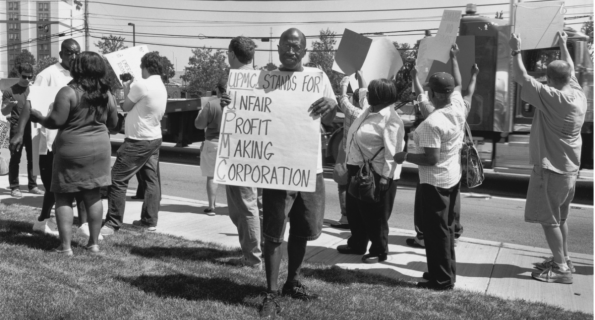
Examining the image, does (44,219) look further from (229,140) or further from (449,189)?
(449,189)

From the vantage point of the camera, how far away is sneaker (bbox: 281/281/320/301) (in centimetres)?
408

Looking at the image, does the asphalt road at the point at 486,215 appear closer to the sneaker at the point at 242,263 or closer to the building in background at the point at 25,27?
the sneaker at the point at 242,263

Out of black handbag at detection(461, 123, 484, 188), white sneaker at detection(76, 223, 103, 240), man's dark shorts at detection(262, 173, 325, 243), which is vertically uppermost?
Answer: black handbag at detection(461, 123, 484, 188)

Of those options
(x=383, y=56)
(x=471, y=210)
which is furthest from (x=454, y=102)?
(x=471, y=210)

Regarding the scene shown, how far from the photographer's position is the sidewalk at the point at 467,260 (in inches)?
186

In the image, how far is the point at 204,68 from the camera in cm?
5381

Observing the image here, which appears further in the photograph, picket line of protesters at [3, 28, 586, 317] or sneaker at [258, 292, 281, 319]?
picket line of protesters at [3, 28, 586, 317]

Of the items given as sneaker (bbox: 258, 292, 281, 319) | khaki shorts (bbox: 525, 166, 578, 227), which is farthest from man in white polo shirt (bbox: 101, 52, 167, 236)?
khaki shorts (bbox: 525, 166, 578, 227)

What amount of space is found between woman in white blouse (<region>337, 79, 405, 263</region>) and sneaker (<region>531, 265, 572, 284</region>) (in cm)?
131

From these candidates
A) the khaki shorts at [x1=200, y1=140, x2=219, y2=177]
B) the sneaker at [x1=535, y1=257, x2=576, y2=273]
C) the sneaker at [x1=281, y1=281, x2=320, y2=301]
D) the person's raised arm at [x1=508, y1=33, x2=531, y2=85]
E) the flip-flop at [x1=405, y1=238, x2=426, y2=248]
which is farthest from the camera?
the khaki shorts at [x1=200, y1=140, x2=219, y2=177]

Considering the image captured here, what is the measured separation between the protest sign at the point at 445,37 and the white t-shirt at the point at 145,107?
105 inches

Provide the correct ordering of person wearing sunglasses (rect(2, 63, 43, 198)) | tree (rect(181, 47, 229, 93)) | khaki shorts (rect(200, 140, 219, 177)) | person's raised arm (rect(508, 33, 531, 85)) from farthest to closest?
1. tree (rect(181, 47, 229, 93))
2. person wearing sunglasses (rect(2, 63, 43, 198))
3. khaki shorts (rect(200, 140, 219, 177))
4. person's raised arm (rect(508, 33, 531, 85))

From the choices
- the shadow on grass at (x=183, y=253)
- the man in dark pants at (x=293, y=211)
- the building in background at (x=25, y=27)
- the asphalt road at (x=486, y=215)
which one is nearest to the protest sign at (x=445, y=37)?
the man in dark pants at (x=293, y=211)

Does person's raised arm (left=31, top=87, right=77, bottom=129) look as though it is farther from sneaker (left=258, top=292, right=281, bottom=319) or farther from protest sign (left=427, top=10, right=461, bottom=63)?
protest sign (left=427, top=10, right=461, bottom=63)
